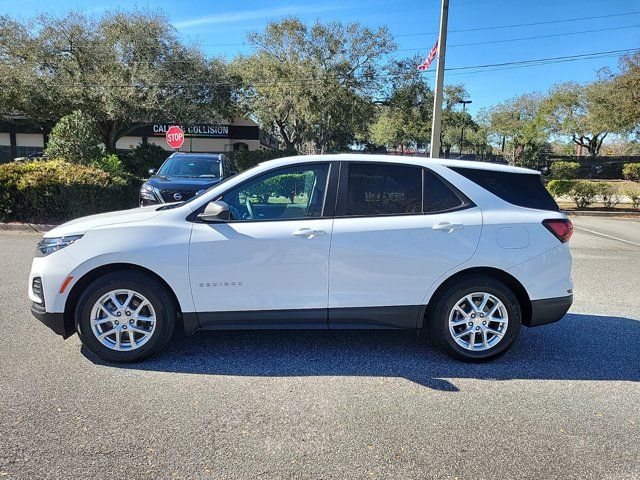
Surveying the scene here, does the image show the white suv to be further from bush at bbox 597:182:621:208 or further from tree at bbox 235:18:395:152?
tree at bbox 235:18:395:152

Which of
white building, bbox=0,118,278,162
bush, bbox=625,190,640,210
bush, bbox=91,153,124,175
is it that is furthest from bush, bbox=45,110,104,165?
white building, bbox=0,118,278,162

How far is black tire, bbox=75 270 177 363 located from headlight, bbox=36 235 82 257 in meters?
0.37

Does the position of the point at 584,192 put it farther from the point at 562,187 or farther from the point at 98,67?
the point at 98,67

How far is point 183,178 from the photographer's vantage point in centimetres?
1082

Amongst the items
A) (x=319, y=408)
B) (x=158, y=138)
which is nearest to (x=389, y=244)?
(x=319, y=408)

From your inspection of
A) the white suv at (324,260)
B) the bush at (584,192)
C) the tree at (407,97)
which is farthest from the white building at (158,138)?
the white suv at (324,260)

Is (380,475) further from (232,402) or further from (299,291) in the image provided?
(299,291)

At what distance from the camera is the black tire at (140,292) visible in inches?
150

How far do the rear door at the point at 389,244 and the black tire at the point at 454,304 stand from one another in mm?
176

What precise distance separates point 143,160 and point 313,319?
2397 cm

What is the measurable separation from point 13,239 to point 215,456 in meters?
9.11

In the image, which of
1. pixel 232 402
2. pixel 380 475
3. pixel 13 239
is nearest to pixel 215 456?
pixel 232 402

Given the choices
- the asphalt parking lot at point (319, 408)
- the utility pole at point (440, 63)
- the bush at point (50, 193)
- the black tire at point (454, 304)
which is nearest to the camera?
the asphalt parking lot at point (319, 408)

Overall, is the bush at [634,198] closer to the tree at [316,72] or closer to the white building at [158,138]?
the tree at [316,72]
